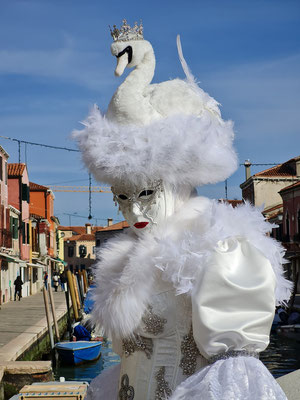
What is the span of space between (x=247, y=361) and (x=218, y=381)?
112 mm

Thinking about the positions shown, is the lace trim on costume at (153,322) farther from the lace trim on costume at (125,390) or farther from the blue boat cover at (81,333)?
the blue boat cover at (81,333)

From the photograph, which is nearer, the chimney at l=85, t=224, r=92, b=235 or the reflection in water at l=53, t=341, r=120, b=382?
the reflection in water at l=53, t=341, r=120, b=382

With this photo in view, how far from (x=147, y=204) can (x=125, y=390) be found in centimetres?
64

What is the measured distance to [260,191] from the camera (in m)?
47.4

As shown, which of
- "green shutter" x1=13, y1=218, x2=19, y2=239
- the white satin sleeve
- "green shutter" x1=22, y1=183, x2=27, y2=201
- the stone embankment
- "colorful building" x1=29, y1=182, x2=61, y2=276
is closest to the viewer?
the white satin sleeve

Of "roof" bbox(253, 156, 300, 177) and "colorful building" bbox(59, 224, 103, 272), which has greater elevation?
"roof" bbox(253, 156, 300, 177)

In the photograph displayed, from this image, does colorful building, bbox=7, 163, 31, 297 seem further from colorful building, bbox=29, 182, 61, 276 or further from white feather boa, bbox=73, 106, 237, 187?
white feather boa, bbox=73, 106, 237, 187

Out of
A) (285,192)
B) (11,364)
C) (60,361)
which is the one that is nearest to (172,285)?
(11,364)

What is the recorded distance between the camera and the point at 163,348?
2070 millimetres

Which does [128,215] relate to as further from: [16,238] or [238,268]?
[16,238]

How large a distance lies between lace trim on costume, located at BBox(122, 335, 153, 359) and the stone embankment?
691cm

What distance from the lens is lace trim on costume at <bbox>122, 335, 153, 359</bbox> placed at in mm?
2090

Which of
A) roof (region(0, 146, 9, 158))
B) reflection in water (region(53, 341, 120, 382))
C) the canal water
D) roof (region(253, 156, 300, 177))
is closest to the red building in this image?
roof (region(253, 156, 300, 177))

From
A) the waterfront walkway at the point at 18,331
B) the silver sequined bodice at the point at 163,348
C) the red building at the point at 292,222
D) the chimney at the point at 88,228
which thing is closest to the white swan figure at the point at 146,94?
the silver sequined bodice at the point at 163,348
